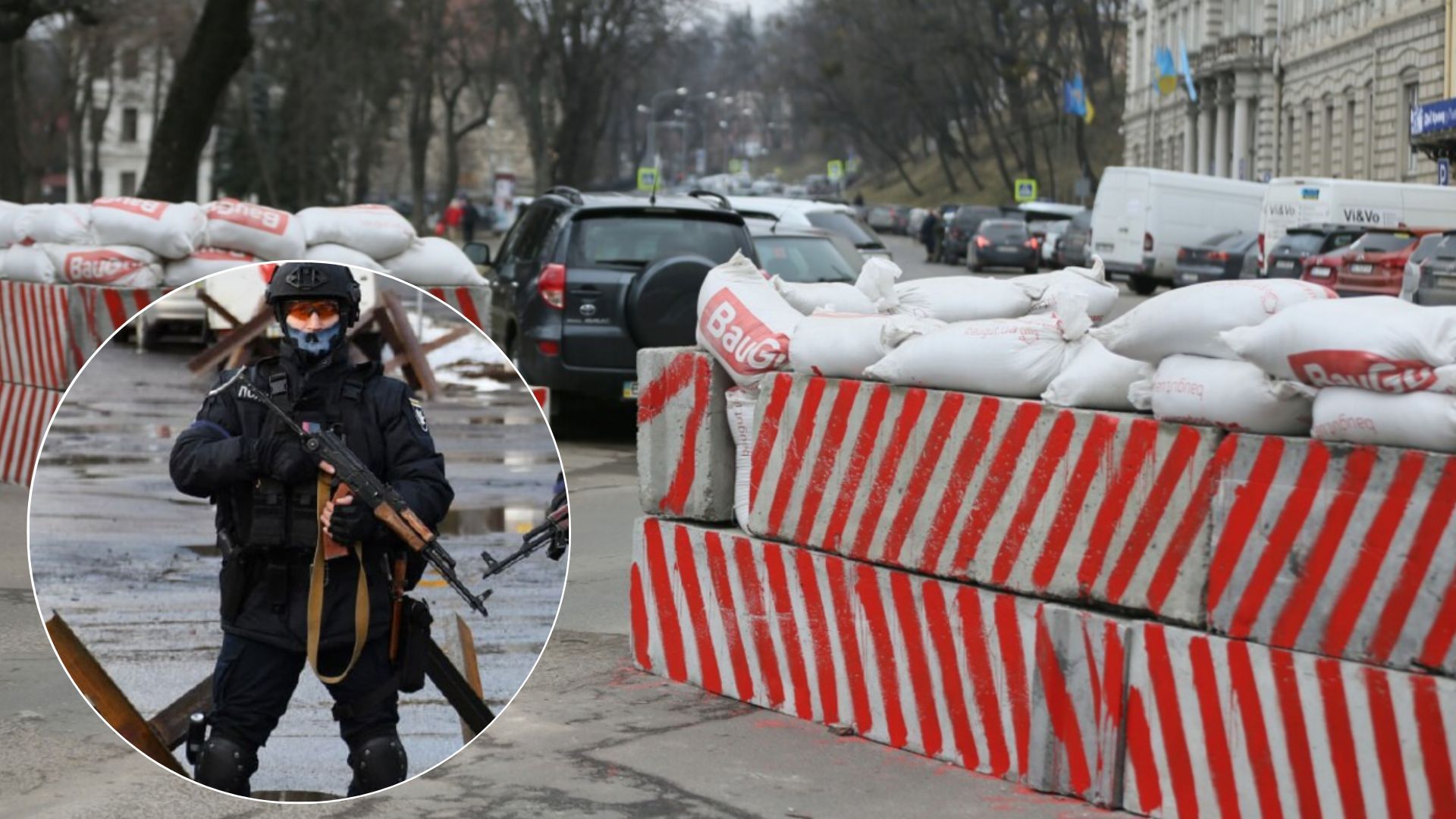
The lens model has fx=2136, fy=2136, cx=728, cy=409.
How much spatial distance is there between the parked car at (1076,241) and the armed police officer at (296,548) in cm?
4378

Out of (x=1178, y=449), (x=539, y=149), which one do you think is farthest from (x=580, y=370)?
(x=539, y=149)

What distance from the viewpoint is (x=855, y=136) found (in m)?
129

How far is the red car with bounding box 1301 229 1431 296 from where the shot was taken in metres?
30.5

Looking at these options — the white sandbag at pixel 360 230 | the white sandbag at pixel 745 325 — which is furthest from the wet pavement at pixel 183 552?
the white sandbag at pixel 360 230

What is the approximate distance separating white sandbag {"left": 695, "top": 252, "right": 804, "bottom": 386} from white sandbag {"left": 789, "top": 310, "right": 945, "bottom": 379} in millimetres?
85

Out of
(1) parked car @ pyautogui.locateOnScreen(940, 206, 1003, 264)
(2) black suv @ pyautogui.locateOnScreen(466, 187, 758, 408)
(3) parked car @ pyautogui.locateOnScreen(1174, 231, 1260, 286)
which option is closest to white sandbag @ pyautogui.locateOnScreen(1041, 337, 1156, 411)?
(2) black suv @ pyautogui.locateOnScreen(466, 187, 758, 408)

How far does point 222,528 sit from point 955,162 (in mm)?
117850

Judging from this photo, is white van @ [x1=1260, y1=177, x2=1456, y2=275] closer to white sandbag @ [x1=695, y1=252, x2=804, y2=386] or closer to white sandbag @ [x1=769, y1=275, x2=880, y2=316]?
white sandbag @ [x1=769, y1=275, x2=880, y2=316]

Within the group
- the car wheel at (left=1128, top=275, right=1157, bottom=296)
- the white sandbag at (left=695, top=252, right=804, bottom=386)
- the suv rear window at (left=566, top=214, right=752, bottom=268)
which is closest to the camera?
the white sandbag at (left=695, top=252, right=804, bottom=386)

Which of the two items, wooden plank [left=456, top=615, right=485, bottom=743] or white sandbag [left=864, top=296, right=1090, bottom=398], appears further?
white sandbag [left=864, top=296, right=1090, bottom=398]

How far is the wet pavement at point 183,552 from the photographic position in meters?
4.33

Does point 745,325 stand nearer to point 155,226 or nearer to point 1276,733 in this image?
point 1276,733

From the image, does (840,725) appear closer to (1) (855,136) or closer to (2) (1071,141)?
(2) (1071,141)

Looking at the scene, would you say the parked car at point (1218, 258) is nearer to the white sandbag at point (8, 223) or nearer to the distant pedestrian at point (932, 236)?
the distant pedestrian at point (932, 236)
